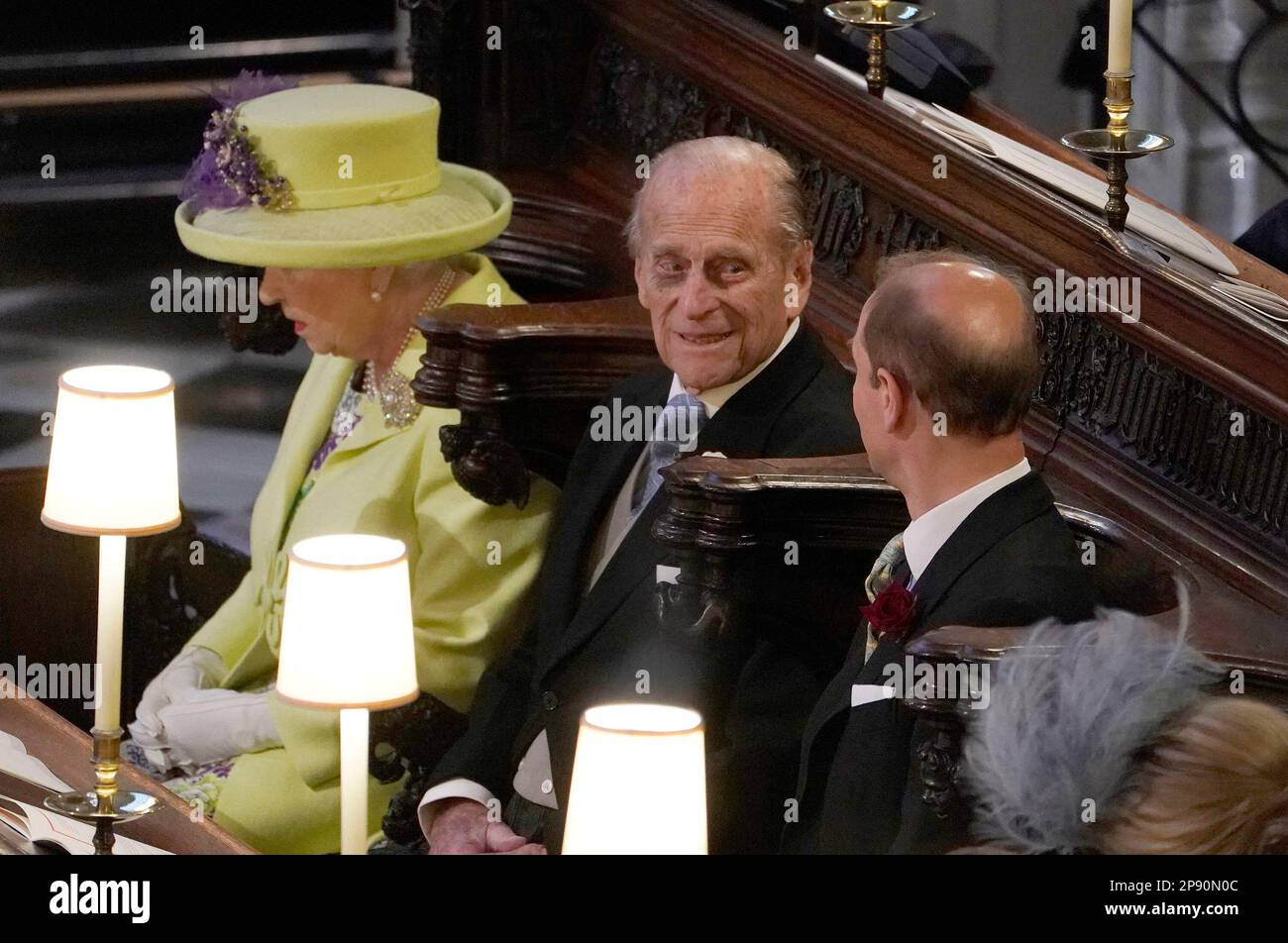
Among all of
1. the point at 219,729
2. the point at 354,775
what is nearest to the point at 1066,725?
the point at 354,775

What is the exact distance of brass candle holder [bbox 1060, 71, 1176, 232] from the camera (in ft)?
9.18

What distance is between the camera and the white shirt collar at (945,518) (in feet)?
7.99

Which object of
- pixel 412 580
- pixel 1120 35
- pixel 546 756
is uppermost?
pixel 1120 35

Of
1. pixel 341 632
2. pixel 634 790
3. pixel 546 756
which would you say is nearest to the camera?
pixel 634 790

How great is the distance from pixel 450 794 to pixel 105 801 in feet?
2.51

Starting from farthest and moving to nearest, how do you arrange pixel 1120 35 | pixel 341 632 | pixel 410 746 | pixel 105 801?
1. pixel 410 746
2. pixel 1120 35
3. pixel 105 801
4. pixel 341 632

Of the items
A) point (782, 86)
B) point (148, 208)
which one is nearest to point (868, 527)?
point (782, 86)

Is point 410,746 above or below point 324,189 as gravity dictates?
below

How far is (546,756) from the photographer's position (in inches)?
125

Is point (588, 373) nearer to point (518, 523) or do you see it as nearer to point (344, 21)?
point (518, 523)

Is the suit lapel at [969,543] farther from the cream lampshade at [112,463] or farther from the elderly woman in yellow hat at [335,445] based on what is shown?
the elderly woman in yellow hat at [335,445]

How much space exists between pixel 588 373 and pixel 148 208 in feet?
10.7

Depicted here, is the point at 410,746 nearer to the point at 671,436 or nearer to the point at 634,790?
the point at 671,436

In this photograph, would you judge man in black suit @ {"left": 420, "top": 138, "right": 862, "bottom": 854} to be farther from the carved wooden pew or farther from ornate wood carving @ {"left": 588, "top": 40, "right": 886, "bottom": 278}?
ornate wood carving @ {"left": 588, "top": 40, "right": 886, "bottom": 278}
